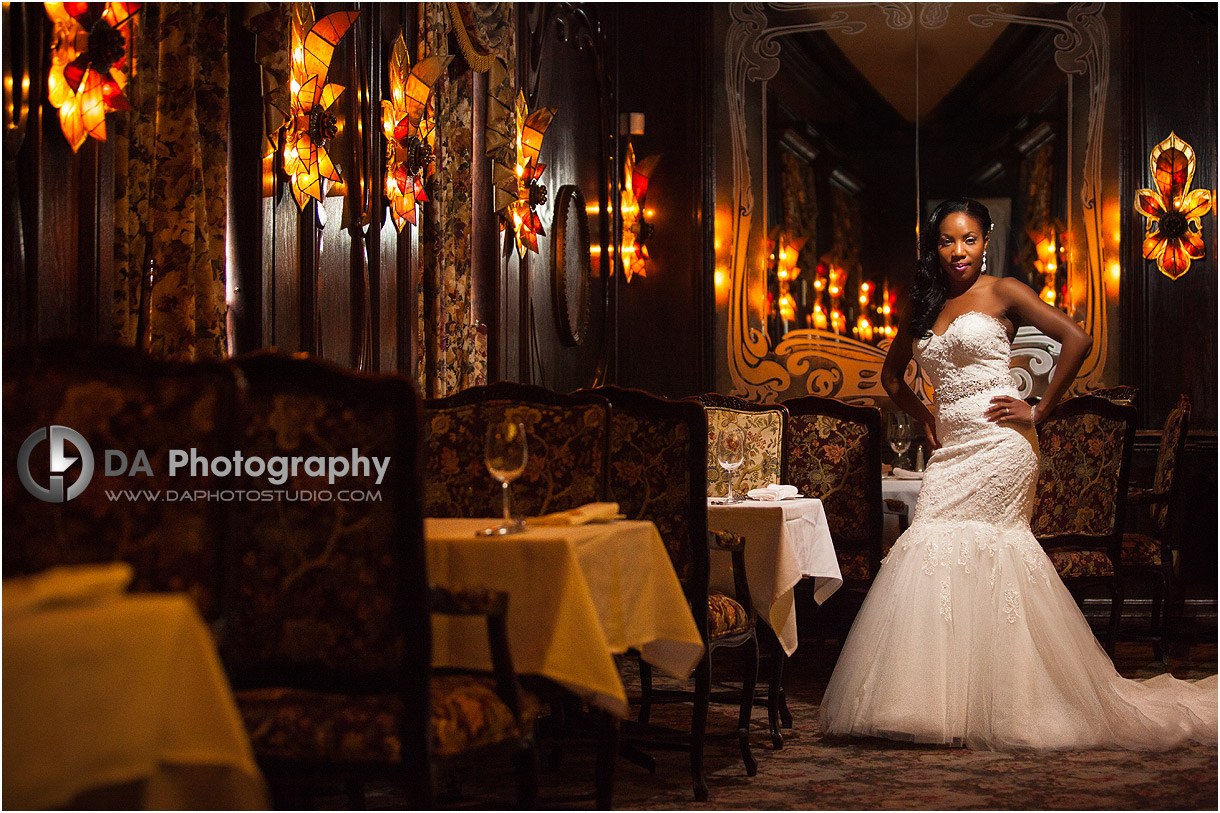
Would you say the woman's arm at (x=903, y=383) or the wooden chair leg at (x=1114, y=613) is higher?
the woman's arm at (x=903, y=383)

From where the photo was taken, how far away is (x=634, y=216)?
695 centimetres

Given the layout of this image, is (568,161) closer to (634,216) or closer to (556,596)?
(634,216)

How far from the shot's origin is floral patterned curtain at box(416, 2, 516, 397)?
4.61m

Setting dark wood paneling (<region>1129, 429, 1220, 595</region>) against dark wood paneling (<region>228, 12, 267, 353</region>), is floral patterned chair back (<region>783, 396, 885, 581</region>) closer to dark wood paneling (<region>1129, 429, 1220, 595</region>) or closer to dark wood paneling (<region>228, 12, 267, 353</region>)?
dark wood paneling (<region>228, 12, 267, 353</region>)

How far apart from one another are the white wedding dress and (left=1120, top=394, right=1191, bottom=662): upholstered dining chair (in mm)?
1303

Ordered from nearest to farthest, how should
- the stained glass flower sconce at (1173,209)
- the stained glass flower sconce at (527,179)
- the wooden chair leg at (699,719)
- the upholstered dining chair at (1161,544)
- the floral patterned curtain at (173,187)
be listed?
the floral patterned curtain at (173,187), the wooden chair leg at (699,719), the upholstered dining chair at (1161,544), the stained glass flower sconce at (527,179), the stained glass flower sconce at (1173,209)

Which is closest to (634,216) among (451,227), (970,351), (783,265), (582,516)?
(783,265)

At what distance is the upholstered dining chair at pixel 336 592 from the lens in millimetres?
1877

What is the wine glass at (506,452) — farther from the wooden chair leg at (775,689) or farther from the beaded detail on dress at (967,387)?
the beaded detail on dress at (967,387)

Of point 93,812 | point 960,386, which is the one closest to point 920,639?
point 960,386

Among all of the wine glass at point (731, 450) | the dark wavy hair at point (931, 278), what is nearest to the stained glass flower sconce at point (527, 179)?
the dark wavy hair at point (931, 278)

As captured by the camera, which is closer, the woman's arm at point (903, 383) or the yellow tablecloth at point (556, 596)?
the yellow tablecloth at point (556, 596)

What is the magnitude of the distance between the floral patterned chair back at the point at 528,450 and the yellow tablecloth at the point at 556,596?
1.53 feet

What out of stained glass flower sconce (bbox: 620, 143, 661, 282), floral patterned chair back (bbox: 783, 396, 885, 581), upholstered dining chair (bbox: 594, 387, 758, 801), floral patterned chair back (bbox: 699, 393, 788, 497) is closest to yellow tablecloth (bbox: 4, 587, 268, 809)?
upholstered dining chair (bbox: 594, 387, 758, 801)
